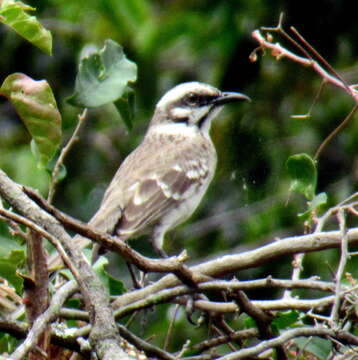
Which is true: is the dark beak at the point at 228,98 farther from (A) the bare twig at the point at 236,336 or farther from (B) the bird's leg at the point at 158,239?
(A) the bare twig at the point at 236,336

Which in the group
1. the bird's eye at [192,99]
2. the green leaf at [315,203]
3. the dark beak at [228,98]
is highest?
the green leaf at [315,203]

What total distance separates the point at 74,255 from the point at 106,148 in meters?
5.96

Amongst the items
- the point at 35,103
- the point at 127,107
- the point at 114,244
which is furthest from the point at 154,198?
the point at 114,244

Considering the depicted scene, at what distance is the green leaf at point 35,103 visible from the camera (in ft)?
12.1

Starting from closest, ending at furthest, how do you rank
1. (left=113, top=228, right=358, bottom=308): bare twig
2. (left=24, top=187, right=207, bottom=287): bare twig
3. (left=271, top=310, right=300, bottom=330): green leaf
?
(left=24, top=187, right=207, bottom=287): bare twig < (left=113, top=228, right=358, bottom=308): bare twig < (left=271, top=310, right=300, bottom=330): green leaf

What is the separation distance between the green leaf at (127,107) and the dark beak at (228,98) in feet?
6.60

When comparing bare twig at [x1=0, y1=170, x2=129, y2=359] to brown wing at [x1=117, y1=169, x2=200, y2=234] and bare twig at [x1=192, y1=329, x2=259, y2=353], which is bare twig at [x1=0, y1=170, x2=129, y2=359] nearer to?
bare twig at [x1=192, y1=329, x2=259, y2=353]

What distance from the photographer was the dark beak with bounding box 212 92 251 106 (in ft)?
22.0

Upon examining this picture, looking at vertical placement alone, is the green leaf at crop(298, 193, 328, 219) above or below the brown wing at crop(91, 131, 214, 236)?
above

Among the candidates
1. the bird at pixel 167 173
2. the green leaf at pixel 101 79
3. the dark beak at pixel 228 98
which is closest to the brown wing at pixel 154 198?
the bird at pixel 167 173

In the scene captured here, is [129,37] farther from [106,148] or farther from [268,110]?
[268,110]

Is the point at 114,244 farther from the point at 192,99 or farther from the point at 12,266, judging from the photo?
the point at 192,99

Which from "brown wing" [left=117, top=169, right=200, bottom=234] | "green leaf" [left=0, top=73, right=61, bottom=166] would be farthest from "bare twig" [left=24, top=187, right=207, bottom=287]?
"brown wing" [left=117, top=169, right=200, bottom=234]

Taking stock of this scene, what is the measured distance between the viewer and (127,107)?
4.75 metres
